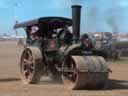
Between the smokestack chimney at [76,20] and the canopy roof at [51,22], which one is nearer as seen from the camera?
the smokestack chimney at [76,20]

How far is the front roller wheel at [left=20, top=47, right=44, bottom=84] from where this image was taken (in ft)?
48.8

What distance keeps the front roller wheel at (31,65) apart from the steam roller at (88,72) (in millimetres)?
1315

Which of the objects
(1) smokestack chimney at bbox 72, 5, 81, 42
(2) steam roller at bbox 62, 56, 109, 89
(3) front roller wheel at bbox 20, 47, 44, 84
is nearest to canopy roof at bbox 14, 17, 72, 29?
(3) front roller wheel at bbox 20, 47, 44, 84

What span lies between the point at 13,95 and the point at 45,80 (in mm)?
4700

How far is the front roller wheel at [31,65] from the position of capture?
1488 cm

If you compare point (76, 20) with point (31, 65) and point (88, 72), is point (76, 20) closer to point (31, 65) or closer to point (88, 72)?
point (88, 72)

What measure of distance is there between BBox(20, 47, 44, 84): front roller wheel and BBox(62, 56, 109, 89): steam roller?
1.32m

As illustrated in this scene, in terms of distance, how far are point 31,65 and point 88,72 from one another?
2743 millimetres

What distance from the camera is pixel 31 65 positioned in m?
15.5

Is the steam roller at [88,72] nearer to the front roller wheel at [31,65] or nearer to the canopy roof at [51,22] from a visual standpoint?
the front roller wheel at [31,65]

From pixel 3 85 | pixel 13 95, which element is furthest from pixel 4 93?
pixel 3 85

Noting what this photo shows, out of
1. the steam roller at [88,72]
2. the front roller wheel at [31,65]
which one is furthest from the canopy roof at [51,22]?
the steam roller at [88,72]

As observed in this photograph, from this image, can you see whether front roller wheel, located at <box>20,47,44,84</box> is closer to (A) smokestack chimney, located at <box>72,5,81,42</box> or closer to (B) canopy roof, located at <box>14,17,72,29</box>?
(B) canopy roof, located at <box>14,17,72,29</box>

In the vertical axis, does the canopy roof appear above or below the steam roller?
above
